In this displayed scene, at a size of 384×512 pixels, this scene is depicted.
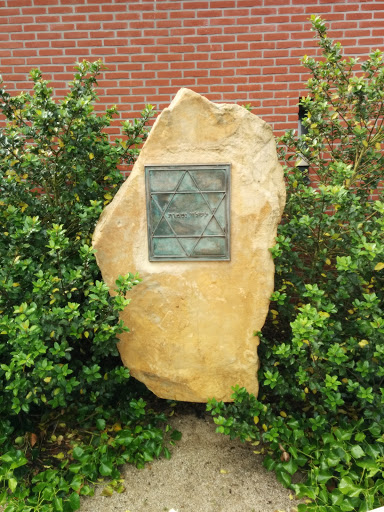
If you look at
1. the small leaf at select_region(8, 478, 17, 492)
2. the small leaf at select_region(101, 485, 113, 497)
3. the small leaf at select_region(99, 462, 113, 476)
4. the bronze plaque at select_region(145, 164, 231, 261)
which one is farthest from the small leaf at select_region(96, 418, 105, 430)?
the bronze plaque at select_region(145, 164, 231, 261)

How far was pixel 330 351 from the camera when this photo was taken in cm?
266

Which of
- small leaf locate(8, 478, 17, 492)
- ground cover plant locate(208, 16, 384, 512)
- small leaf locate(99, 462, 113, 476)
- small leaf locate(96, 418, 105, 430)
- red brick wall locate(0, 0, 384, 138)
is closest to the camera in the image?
small leaf locate(8, 478, 17, 492)

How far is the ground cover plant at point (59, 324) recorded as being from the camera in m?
2.61

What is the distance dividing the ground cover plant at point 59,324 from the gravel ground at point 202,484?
A: 3.5 inches

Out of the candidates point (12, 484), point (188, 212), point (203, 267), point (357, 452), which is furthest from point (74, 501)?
point (188, 212)

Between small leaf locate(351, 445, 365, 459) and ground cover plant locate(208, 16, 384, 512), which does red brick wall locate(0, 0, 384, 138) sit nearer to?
ground cover plant locate(208, 16, 384, 512)

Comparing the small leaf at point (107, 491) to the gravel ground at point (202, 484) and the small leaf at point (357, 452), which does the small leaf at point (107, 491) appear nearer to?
the gravel ground at point (202, 484)

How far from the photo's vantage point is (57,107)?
3.19 m

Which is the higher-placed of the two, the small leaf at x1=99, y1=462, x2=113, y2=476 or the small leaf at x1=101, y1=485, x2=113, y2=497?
the small leaf at x1=99, y1=462, x2=113, y2=476

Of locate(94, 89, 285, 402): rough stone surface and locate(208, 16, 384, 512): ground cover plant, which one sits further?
locate(94, 89, 285, 402): rough stone surface

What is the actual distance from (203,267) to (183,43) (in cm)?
243

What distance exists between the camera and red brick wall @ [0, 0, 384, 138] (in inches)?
157

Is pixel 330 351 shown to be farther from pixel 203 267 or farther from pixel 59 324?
pixel 59 324

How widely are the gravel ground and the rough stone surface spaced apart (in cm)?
42
